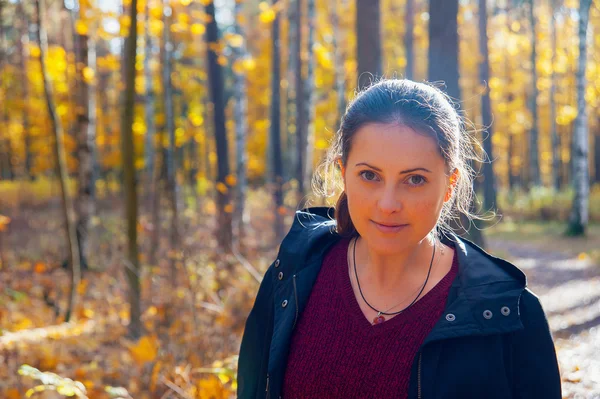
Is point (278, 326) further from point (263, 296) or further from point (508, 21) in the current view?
point (508, 21)

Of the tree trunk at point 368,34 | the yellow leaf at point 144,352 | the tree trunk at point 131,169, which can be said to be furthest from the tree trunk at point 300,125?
the yellow leaf at point 144,352

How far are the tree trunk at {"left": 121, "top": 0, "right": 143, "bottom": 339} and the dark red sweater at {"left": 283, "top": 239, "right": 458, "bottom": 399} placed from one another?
4143 mm

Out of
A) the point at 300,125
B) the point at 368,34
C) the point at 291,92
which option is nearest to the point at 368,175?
the point at 368,34

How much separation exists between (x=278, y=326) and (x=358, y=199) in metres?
0.59

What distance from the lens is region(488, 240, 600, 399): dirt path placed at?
4.54 metres

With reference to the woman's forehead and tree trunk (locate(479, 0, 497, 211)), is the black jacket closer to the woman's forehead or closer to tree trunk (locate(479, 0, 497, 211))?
the woman's forehead

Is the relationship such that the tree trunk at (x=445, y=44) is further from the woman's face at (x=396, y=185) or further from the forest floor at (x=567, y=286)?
the woman's face at (x=396, y=185)

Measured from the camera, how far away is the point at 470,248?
2221 millimetres

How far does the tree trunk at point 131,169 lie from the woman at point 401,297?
395cm

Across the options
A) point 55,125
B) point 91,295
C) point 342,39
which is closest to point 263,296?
point 55,125

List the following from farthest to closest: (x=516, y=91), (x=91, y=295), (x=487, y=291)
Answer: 1. (x=516, y=91)
2. (x=91, y=295)
3. (x=487, y=291)

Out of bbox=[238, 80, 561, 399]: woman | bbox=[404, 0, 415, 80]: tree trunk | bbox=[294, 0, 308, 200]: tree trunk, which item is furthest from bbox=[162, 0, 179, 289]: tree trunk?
bbox=[404, 0, 415, 80]: tree trunk

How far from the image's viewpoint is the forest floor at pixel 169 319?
5141 mm

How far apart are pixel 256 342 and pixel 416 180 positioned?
0.97m
